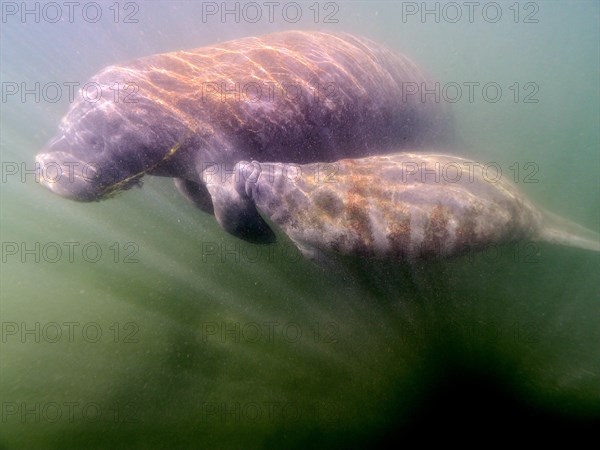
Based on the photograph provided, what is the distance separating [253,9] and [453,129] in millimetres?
40306

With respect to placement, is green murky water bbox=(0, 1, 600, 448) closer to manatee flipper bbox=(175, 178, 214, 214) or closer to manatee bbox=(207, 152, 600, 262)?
manatee bbox=(207, 152, 600, 262)

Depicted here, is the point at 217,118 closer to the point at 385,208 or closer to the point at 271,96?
the point at 271,96

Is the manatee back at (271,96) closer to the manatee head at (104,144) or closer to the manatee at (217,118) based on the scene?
the manatee at (217,118)

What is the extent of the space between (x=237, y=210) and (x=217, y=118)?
1.49m

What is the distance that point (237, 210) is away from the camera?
457 cm

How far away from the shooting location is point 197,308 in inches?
283

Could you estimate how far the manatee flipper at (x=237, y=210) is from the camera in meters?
4.54

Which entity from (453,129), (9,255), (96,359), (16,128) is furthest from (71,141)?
(16,128)

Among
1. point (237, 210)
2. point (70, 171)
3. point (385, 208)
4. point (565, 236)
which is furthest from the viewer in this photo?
point (565, 236)

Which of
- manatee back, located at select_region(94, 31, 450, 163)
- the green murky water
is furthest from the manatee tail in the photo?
manatee back, located at select_region(94, 31, 450, 163)

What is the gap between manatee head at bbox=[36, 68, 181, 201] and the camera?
473cm

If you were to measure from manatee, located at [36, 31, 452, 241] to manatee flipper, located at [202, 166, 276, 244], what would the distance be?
0.05 ft

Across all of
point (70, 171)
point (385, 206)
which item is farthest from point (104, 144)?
point (385, 206)

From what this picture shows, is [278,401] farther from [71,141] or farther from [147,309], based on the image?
[71,141]
